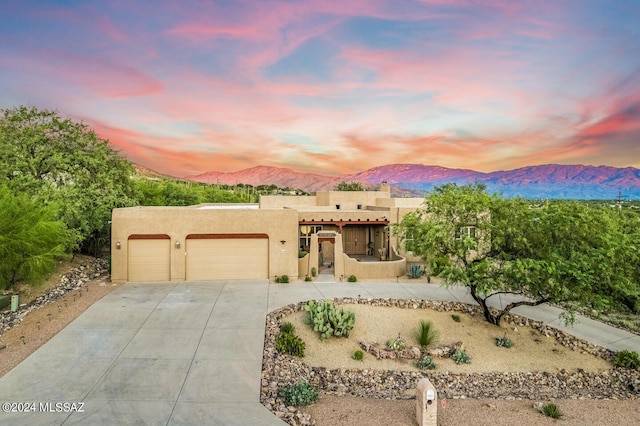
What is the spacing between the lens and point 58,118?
21.3 meters

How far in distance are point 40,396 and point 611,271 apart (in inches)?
609

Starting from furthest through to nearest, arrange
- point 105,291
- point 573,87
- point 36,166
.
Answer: point 573,87 < point 36,166 < point 105,291

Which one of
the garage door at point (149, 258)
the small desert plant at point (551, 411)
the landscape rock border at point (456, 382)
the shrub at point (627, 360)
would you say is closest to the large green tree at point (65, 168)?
the garage door at point (149, 258)

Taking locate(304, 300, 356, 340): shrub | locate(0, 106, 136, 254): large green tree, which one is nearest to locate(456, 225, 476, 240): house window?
locate(304, 300, 356, 340): shrub

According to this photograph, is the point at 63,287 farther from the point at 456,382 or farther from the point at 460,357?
the point at 460,357

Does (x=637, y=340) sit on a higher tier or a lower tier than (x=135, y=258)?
lower

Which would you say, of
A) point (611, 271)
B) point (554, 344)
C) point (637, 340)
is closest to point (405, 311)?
point (554, 344)

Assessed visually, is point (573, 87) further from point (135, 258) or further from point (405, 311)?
point (135, 258)

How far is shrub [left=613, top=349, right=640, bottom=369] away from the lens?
10336 millimetres

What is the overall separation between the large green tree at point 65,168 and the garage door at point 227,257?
6.32m

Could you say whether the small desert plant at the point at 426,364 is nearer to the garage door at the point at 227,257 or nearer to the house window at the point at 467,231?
the house window at the point at 467,231

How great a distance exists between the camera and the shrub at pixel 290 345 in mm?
10289

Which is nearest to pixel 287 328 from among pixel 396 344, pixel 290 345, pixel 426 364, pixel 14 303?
pixel 290 345

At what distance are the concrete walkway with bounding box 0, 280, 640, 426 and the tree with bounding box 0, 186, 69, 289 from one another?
122 inches
